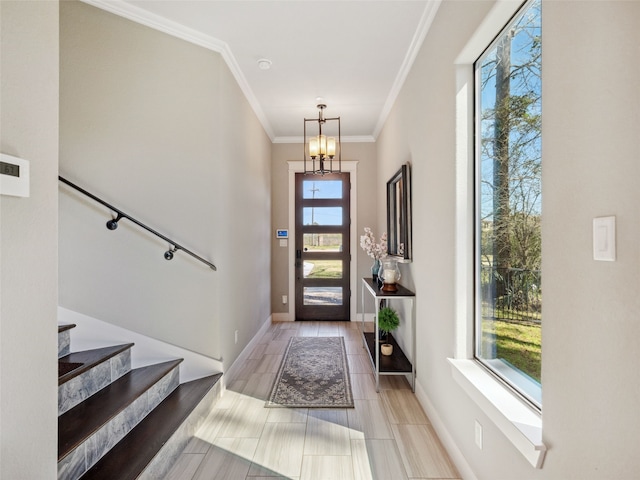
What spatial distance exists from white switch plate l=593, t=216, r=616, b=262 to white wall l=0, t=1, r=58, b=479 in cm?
165

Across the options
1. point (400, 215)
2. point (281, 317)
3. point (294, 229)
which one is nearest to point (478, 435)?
point (400, 215)

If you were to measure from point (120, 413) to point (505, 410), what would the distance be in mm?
1905

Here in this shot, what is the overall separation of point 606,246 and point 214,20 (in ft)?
8.98

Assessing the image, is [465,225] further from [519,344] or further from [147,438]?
[147,438]

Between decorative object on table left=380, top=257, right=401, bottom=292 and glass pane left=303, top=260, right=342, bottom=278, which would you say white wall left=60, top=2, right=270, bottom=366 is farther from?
glass pane left=303, top=260, right=342, bottom=278

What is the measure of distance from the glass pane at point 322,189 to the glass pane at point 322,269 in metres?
1.03

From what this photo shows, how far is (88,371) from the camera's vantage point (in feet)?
6.50

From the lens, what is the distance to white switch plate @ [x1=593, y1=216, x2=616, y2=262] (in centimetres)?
85

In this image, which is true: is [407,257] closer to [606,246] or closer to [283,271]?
[606,246]

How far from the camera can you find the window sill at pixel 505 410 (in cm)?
117

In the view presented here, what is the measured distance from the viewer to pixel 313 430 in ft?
7.52

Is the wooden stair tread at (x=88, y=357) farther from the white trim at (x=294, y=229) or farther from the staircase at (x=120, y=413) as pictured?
the white trim at (x=294, y=229)

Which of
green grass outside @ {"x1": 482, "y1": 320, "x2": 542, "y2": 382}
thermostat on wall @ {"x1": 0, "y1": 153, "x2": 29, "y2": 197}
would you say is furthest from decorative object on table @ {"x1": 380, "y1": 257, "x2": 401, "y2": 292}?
thermostat on wall @ {"x1": 0, "y1": 153, "x2": 29, "y2": 197}

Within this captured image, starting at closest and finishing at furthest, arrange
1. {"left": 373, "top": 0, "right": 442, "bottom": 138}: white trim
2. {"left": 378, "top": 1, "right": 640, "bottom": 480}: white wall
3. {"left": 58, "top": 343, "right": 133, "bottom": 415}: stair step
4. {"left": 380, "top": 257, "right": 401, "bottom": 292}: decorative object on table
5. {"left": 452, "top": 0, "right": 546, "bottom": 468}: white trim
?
{"left": 378, "top": 1, "right": 640, "bottom": 480}: white wall < {"left": 452, "top": 0, "right": 546, "bottom": 468}: white trim < {"left": 58, "top": 343, "right": 133, "bottom": 415}: stair step < {"left": 373, "top": 0, "right": 442, "bottom": 138}: white trim < {"left": 380, "top": 257, "right": 401, "bottom": 292}: decorative object on table
